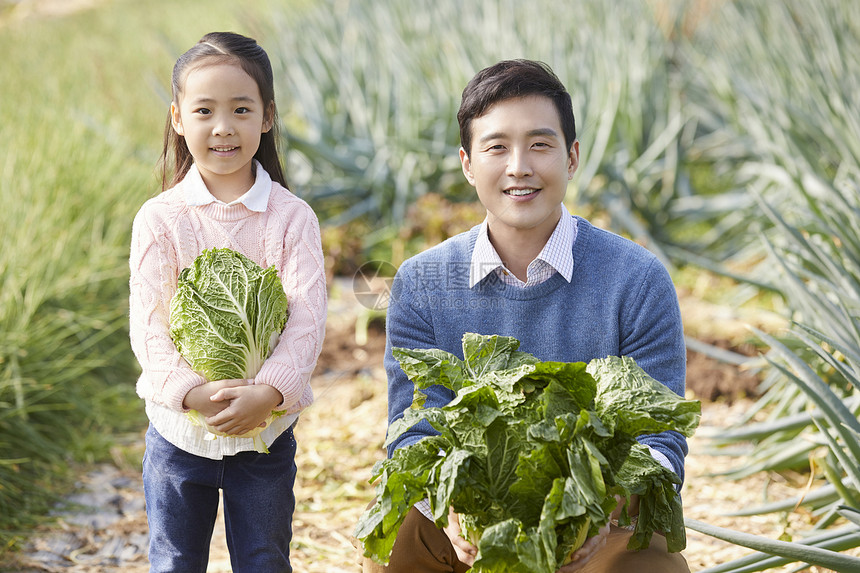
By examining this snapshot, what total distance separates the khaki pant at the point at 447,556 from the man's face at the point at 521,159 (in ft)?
2.62

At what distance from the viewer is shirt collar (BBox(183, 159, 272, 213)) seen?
6.93 ft

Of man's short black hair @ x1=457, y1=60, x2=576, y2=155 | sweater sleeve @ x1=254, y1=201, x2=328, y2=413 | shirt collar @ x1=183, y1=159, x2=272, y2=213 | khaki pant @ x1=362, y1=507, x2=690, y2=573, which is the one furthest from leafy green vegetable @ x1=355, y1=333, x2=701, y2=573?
man's short black hair @ x1=457, y1=60, x2=576, y2=155

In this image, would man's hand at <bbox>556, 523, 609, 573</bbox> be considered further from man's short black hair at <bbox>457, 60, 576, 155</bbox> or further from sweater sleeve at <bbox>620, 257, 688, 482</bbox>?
man's short black hair at <bbox>457, 60, 576, 155</bbox>

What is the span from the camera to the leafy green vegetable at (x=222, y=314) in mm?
1973

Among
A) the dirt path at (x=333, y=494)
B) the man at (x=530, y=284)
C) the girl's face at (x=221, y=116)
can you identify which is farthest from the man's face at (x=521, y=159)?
the dirt path at (x=333, y=494)

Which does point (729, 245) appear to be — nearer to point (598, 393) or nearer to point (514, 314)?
point (514, 314)

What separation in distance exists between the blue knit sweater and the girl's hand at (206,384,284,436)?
363mm

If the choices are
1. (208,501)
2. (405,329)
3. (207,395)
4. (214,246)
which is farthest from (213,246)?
(208,501)

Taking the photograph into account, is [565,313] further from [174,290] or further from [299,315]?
Answer: [174,290]

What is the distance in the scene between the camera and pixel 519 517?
167 centimetres

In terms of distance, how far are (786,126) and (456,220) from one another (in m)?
1.93

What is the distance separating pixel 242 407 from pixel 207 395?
92 mm

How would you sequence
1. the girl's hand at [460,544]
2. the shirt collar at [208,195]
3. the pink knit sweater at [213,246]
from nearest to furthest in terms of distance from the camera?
the girl's hand at [460,544]
the pink knit sweater at [213,246]
the shirt collar at [208,195]

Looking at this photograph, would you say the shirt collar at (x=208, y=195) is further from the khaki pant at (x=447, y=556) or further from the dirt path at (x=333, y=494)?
the dirt path at (x=333, y=494)
